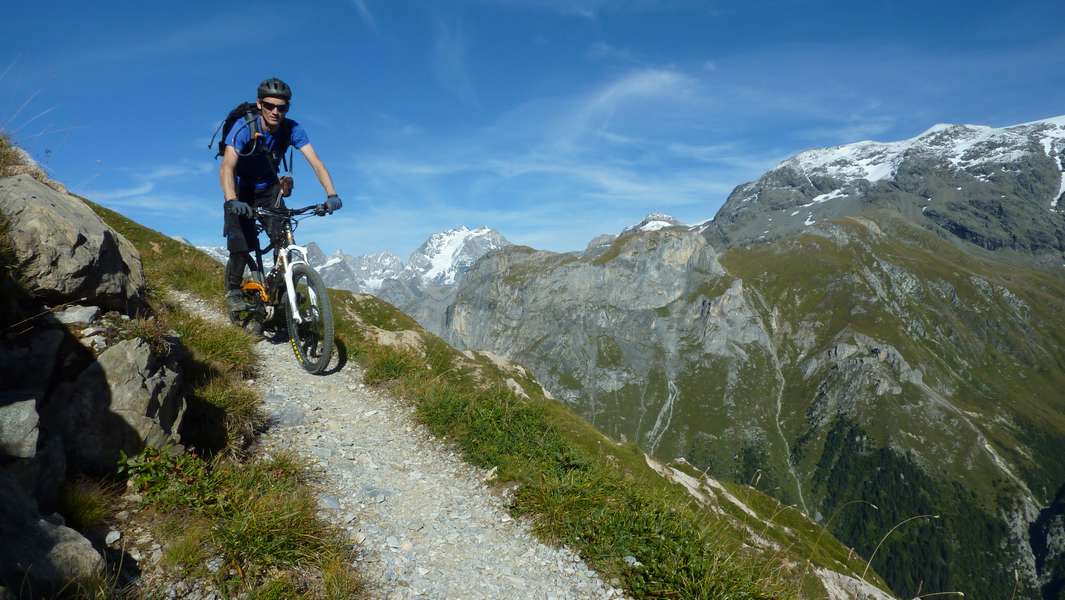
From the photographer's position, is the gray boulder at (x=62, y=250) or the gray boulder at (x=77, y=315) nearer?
the gray boulder at (x=77, y=315)

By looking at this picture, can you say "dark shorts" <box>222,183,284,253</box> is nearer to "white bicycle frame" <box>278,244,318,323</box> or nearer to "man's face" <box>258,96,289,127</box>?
"white bicycle frame" <box>278,244,318,323</box>

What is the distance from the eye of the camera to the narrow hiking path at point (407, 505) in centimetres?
570

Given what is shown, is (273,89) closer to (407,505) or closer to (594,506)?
(407,505)

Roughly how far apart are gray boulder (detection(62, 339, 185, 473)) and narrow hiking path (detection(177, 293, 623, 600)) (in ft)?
6.38

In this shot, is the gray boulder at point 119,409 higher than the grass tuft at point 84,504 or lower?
higher

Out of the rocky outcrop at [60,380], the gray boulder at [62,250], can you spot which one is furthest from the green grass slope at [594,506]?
the gray boulder at [62,250]

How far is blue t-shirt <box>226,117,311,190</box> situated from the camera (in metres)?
9.36

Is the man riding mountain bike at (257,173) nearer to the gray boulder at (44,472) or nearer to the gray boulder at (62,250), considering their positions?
the gray boulder at (62,250)

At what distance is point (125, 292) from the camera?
752cm

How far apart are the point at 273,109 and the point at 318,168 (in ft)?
4.23

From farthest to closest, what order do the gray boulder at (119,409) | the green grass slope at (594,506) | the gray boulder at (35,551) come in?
1. the green grass slope at (594,506)
2. the gray boulder at (119,409)
3. the gray boulder at (35,551)

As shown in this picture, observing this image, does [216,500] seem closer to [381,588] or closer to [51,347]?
[381,588]

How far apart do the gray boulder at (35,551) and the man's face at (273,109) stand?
23.5 ft

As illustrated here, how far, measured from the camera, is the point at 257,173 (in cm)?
1036
